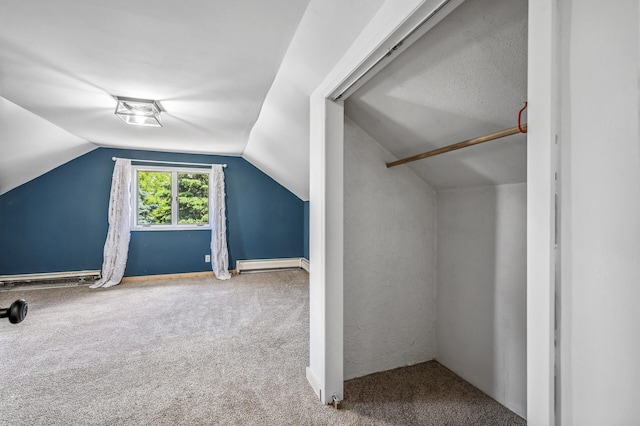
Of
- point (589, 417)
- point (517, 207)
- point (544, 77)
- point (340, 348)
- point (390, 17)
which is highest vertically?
point (390, 17)

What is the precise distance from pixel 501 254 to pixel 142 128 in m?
3.85

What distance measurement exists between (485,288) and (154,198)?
4838 mm

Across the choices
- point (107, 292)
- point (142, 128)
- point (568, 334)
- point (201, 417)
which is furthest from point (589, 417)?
point (107, 292)

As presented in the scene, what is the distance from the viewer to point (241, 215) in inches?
201

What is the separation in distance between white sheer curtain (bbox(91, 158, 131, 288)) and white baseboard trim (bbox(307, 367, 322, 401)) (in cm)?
378

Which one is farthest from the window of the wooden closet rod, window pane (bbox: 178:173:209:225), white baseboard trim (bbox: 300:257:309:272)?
the wooden closet rod

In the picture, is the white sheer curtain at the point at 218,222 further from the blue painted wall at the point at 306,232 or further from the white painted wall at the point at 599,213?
the white painted wall at the point at 599,213

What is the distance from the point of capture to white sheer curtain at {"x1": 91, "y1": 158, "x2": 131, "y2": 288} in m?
4.28

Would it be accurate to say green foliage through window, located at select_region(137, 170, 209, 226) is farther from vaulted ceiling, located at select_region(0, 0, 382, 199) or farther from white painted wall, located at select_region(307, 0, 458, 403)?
white painted wall, located at select_region(307, 0, 458, 403)

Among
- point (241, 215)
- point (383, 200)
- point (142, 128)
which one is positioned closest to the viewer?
point (383, 200)

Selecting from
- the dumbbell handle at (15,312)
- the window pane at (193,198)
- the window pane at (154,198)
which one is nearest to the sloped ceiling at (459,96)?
the dumbbell handle at (15,312)

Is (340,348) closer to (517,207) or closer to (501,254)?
(501,254)

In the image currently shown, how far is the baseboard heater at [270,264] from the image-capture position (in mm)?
5028

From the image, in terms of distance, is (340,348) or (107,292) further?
(107,292)
